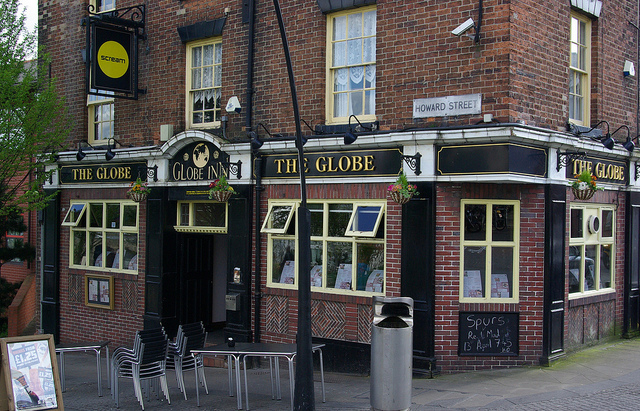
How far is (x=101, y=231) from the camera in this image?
15039 mm

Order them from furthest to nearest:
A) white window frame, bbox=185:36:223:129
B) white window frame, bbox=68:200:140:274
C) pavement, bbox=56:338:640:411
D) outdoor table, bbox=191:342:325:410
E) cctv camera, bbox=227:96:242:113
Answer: white window frame, bbox=68:200:140:274, white window frame, bbox=185:36:223:129, cctv camera, bbox=227:96:242:113, outdoor table, bbox=191:342:325:410, pavement, bbox=56:338:640:411

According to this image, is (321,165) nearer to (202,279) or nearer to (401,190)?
(401,190)

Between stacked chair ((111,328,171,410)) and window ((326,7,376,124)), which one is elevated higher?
window ((326,7,376,124))

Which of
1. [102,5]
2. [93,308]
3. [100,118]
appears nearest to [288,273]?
[93,308]

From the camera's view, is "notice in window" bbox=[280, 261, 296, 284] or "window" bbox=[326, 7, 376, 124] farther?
"notice in window" bbox=[280, 261, 296, 284]

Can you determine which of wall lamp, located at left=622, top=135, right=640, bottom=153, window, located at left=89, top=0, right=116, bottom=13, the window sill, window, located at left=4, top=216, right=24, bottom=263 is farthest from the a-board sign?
window, located at left=4, top=216, right=24, bottom=263

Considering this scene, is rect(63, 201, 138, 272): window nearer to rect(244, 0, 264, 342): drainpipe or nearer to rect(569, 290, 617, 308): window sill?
rect(244, 0, 264, 342): drainpipe

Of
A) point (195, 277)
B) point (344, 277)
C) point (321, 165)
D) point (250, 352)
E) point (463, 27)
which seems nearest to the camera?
point (250, 352)

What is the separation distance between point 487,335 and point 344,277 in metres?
2.55

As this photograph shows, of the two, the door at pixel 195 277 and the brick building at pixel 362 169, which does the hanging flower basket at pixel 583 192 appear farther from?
the door at pixel 195 277

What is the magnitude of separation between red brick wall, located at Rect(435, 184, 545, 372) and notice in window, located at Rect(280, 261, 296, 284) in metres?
2.93

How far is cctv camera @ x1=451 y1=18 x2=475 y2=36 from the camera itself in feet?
31.6

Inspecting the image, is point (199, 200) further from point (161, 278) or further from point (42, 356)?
point (42, 356)

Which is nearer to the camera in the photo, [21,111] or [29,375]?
[29,375]
